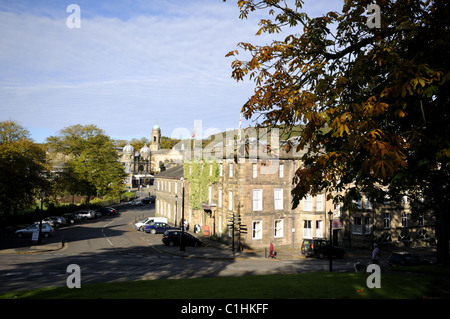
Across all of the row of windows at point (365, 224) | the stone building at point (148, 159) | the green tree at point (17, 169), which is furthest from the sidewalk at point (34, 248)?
the stone building at point (148, 159)

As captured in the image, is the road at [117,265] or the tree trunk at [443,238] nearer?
the road at [117,265]

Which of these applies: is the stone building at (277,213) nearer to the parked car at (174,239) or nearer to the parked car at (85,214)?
the parked car at (174,239)

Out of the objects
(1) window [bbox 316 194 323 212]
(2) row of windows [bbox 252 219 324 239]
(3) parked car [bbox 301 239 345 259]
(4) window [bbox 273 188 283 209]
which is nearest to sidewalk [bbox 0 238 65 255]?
(2) row of windows [bbox 252 219 324 239]

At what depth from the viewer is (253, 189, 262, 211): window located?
35.5 meters

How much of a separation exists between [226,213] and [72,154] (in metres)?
46.1

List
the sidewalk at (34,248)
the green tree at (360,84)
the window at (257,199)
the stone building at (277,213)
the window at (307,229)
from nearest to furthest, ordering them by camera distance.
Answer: the green tree at (360,84) < the sidewalk at (34,248) < the stone building at (277,213) < the window at (257,199) < the window at (307,229)

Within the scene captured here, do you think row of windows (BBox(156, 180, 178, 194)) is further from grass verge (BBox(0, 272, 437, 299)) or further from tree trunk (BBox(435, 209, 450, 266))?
grass verge (BBox(0, 272, 437, 299))

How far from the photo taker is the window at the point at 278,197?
36406 mm

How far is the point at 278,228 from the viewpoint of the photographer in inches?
1451

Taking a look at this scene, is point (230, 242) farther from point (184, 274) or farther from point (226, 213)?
point (184, 274)

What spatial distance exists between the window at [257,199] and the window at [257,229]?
1.48 meters

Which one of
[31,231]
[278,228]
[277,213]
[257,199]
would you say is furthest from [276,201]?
[31,231]

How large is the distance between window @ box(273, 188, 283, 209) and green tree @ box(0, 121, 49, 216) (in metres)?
28.9

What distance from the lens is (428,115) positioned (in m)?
8.88
